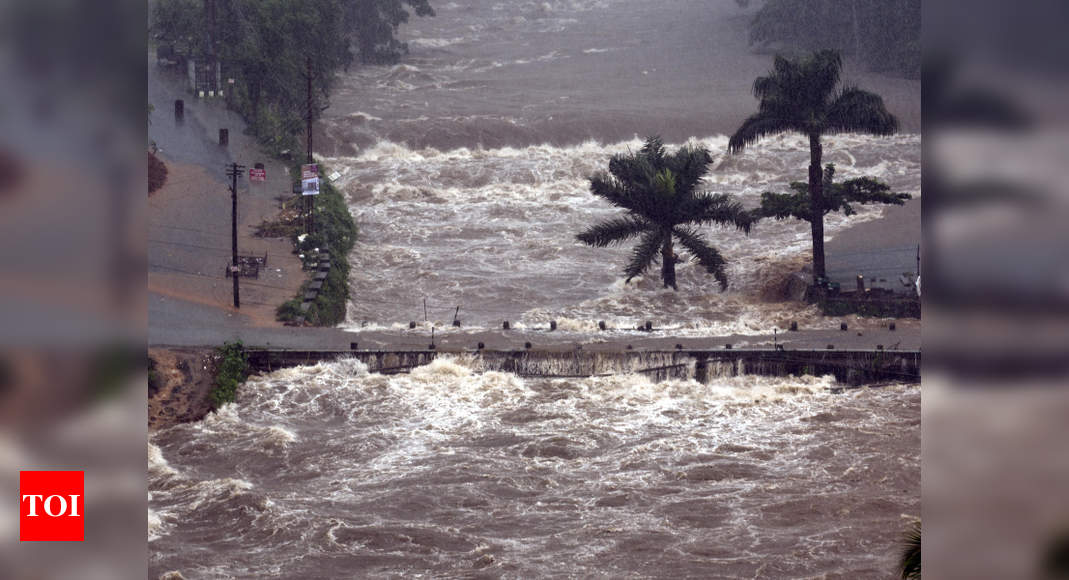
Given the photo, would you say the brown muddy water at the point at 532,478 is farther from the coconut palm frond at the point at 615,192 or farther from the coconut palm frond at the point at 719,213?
the coconut palm frond at the point at 615,192

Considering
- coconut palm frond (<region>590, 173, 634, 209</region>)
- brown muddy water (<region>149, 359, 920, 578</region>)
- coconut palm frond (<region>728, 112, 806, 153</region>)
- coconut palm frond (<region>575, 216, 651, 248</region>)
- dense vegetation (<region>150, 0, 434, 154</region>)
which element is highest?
dense vegetation (<region>150, 0, 434, 154</region>)

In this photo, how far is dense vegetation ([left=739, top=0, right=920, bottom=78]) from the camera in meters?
59.9

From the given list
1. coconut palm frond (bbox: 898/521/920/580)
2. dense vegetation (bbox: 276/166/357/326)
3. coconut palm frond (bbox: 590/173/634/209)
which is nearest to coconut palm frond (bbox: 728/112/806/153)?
coconut palm frond (bbox: 590/173/634/209)

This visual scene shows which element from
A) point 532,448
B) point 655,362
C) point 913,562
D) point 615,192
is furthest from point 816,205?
point 913,562

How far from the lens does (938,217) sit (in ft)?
7.99

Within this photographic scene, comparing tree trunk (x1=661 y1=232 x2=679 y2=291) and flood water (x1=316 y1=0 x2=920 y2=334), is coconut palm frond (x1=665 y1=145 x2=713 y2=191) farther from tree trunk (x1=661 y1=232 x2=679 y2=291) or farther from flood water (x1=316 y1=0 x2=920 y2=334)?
flood water (x1=316 y1=0 x2=920 y2=334)

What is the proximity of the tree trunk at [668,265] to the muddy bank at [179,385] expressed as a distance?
1131cm

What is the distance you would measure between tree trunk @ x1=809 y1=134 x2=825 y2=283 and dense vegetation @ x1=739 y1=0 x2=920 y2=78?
107ft

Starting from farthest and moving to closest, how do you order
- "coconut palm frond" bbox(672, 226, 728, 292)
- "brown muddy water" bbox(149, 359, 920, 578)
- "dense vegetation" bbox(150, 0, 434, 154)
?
"dense vegetation" bbox(150, 0, 434, 154) → "coconut palm frond" bbox(672, 226, 728, 292) → "brown muddy water" bbox(149, 359, 920, 578)

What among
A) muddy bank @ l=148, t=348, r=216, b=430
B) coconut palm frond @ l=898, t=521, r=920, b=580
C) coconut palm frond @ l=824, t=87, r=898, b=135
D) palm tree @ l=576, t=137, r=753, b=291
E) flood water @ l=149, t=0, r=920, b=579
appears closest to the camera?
coconut palm frond @ l=898, t=521, r=920, b=580

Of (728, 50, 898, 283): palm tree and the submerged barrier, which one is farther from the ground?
(728, 50, 898, 283): palm tree

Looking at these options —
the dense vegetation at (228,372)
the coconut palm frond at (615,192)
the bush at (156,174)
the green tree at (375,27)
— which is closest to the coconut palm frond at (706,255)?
the coconut palm frond at (615,192)

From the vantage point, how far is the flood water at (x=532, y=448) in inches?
570

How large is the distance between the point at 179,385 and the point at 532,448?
6.21m
